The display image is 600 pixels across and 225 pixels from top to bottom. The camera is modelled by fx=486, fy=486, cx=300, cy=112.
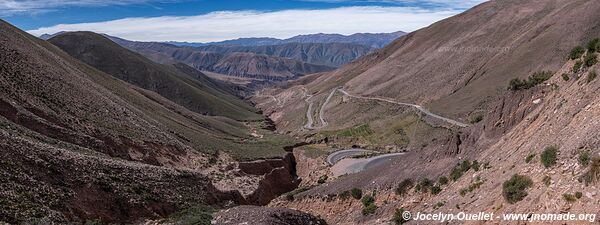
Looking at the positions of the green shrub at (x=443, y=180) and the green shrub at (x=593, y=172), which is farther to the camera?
the green shrub at (x=443, y=180)

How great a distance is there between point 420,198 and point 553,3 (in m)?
94.7

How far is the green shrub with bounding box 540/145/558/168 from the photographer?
15.4m

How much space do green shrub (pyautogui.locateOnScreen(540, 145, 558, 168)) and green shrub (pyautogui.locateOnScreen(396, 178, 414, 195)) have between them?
29.0ft

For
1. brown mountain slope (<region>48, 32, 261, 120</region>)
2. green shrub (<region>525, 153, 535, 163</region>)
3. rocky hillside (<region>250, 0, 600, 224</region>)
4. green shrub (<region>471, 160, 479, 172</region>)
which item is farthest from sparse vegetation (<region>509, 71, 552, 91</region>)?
brown mountain slope (<region>48, 32, 261, 120</region>)

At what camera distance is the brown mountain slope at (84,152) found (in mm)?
23344

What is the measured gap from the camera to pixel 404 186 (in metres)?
24.4

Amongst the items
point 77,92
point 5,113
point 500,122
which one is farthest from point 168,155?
point 500,122

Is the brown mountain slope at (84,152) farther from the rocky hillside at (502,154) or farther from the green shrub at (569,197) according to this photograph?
the green shrub at (569,197)

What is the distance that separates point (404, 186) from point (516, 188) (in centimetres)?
916

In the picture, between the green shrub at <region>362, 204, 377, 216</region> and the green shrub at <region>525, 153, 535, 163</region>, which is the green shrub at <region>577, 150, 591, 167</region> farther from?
the green shrub at <region>362, 204, 377, 216</region>

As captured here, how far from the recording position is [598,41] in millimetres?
20328

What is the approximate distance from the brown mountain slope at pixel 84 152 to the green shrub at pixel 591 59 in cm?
2263

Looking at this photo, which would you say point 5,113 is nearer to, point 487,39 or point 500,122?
point 500,122

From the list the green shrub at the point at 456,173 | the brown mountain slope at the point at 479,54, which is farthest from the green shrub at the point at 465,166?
the brown mountain slope at the point at 479,54
